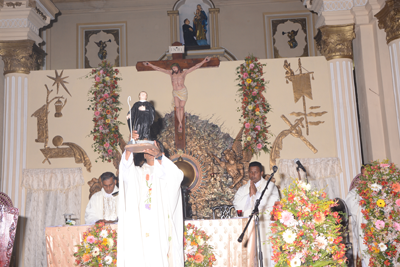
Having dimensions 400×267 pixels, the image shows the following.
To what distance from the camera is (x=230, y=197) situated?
895cm

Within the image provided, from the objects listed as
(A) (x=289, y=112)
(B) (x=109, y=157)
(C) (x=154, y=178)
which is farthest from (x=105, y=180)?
(A) (x=289, y=112)

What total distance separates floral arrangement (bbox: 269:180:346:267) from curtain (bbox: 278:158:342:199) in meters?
4.74

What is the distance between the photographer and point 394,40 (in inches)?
328

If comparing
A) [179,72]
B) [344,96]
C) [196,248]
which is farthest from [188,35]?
[196,248]

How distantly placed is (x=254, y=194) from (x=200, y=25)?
675cm

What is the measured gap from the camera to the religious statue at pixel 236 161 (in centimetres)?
896

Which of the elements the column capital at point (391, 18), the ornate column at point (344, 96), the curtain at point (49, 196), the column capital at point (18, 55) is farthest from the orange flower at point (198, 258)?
the column capital at point (18, 55)

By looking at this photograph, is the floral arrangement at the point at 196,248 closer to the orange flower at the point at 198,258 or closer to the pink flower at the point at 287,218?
the orange flower at the point at 198,258

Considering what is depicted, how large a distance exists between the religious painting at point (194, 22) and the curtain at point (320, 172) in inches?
199

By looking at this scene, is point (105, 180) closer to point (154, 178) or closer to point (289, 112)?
point (154, 178)

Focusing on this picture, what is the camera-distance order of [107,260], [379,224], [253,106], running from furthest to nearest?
[253,106]
[379,224]
[107,260]

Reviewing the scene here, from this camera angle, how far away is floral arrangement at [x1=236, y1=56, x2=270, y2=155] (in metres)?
9.05

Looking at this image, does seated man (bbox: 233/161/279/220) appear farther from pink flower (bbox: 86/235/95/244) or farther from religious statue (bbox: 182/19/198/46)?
religious statue (bbox: 182/19/198/46)

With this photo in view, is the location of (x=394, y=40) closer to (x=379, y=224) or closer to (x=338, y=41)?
(x=338, y=41)
